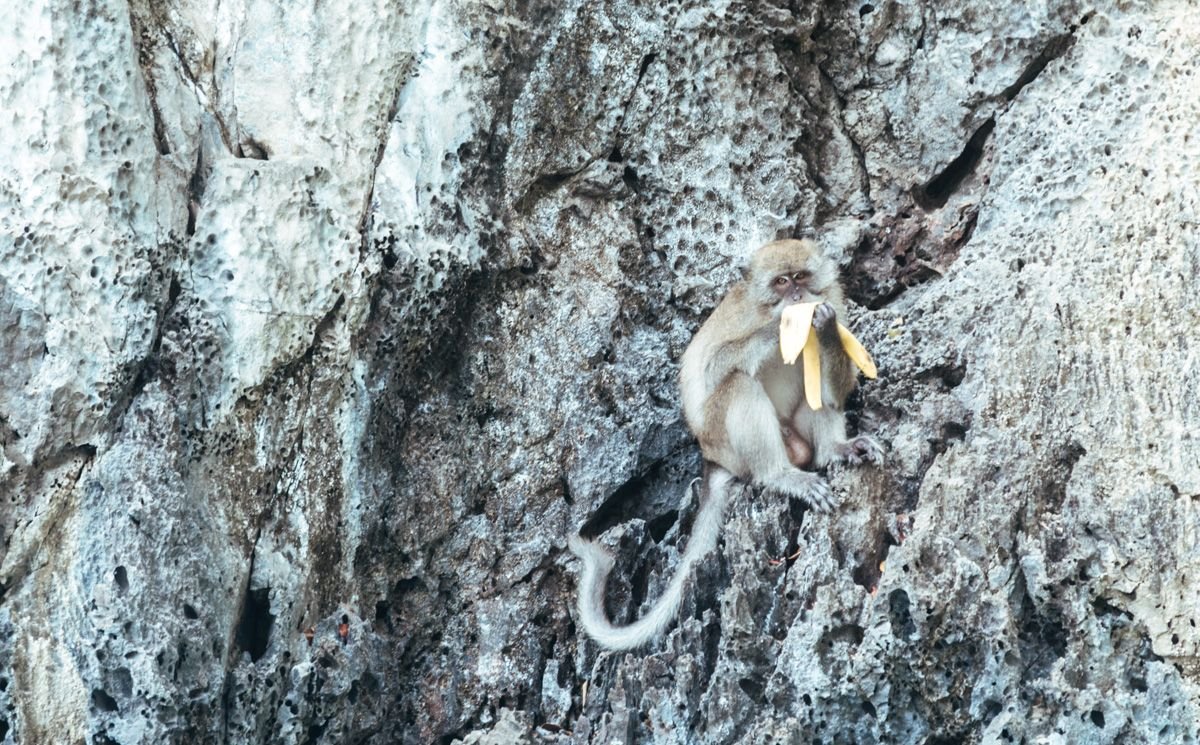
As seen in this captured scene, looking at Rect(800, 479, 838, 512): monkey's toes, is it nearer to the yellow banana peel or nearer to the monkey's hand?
the yellow banana peel

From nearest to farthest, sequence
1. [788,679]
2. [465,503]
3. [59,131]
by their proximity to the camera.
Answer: [788,679] < [59,131] < [465,503]

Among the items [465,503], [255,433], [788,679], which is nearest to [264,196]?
[255,433]

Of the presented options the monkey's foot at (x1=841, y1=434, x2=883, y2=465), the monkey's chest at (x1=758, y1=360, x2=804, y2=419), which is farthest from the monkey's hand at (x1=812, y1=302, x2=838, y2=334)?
the monkey's foot at (x1=841, y1=434, x2=883, y2=465)

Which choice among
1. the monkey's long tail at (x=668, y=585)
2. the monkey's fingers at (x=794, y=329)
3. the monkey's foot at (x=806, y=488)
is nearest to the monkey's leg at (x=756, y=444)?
the monkey's foot at (x=806, y=488)

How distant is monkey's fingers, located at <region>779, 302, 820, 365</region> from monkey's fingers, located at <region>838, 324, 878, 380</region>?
0.15m

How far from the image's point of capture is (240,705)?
18.5 ft

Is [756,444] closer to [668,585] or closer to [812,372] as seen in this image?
[812,372]

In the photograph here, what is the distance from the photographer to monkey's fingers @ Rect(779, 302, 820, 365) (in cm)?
592

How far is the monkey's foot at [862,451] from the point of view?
5910 mm

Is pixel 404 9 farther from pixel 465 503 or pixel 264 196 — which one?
pixel 465 503

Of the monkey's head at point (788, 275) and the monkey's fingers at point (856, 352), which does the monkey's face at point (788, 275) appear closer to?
the monkey's head at point (788, 275)

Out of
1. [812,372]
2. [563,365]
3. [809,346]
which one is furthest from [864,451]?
[563,365]

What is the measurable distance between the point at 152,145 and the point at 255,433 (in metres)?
1.26

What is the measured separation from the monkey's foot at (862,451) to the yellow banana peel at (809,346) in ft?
0.69
